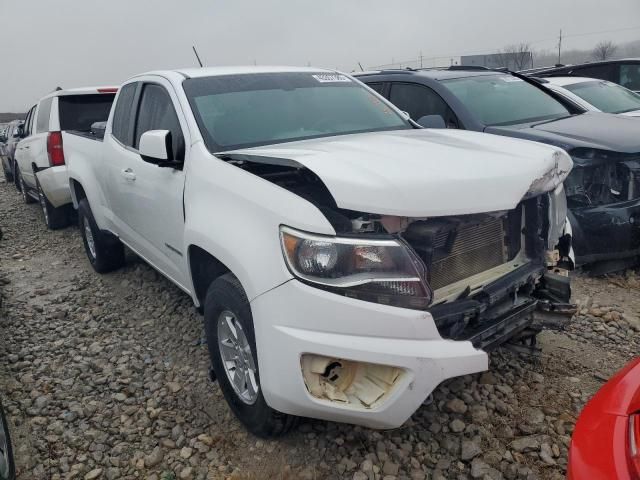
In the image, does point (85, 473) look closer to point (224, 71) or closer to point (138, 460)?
point (138, 460)

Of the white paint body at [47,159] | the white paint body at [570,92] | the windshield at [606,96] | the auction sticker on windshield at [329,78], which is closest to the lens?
the auction sticker on windshield at [329,78]

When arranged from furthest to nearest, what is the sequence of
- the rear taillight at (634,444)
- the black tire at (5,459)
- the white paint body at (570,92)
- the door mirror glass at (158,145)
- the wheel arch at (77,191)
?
the white paint body at (570,92)
the wheel arch at (77,191)
the door mirror glass at (158,145)
the black tire at (5,459)
the rear taillight at (634,444)

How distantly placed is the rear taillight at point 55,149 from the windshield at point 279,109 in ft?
12.6

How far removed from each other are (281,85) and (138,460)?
2393 mm

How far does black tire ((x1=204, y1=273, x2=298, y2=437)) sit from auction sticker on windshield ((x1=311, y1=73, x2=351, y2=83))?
1.88 meters

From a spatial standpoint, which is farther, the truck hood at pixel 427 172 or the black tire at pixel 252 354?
the black tire at pixel 252 354

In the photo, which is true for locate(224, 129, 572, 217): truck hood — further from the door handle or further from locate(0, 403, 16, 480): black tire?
locate(0, 403, 16, 480): black tire

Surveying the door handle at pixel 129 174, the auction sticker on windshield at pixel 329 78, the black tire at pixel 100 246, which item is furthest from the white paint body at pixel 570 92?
the black tire at pixel 100 246

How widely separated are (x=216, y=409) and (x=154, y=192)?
4.49ft

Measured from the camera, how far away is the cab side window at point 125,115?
3967 millimetres

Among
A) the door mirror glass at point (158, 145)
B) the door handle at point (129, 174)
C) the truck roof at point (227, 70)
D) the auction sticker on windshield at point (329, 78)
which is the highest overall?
the truck roof at point (227, 70)

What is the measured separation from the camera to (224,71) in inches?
141

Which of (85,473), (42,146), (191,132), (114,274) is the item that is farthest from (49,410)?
(42,146)

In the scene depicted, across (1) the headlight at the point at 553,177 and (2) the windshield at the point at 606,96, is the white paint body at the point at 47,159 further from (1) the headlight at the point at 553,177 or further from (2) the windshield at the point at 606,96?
(2) the windshield at the point at 606,96
